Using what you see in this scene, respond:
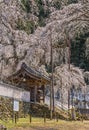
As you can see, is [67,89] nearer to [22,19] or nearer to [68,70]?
[68,70]

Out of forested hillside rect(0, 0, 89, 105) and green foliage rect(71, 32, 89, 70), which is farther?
green foliage rect(71, 32, 89, 70)

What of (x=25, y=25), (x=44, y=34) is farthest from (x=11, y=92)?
(x=44, y=34)

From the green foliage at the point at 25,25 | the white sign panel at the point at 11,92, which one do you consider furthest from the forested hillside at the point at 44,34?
the white sign panel at the point at 11,92

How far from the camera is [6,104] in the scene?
2644 cm

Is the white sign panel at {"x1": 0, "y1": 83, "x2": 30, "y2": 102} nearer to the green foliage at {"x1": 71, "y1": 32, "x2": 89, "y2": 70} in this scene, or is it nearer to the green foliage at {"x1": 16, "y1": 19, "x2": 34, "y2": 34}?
the green foliage at {"x1": 16, "y1": 19, "x2": 34, "y2": 34}

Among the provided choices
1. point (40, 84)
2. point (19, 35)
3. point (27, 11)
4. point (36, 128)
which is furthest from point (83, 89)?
point (36, 128)

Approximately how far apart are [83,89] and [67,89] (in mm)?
6643

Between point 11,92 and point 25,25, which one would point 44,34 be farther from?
point 25,25

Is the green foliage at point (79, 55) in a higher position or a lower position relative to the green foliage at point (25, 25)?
higher

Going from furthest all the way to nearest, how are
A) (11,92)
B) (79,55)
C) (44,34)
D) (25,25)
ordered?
1. (79,55)
2. (25,25)
3. (11,92)
4. (44,34)

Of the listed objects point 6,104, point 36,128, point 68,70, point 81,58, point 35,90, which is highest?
point 81,58

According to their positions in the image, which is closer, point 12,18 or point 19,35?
point 12,18

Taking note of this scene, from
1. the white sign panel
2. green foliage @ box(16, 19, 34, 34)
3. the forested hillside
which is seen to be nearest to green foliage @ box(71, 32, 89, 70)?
the forested hillside

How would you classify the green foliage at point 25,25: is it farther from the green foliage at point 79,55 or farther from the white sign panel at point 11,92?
the green foliage at point 79,55
